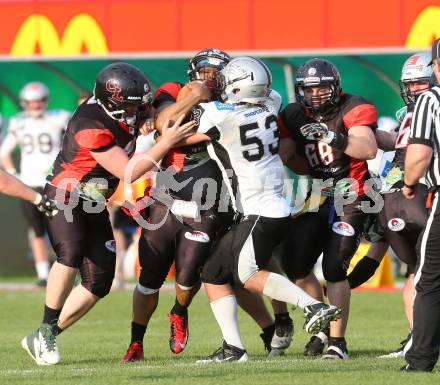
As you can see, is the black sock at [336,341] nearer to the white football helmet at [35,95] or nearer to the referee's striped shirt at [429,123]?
the referee's striped shirt at [429,123]

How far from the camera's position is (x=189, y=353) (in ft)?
27.3

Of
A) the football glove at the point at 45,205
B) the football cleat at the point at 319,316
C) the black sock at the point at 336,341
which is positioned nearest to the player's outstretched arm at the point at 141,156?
the football glove at the point at 45,205

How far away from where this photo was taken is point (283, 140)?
8.17m

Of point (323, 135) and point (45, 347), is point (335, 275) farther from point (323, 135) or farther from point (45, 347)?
point (45, 347)

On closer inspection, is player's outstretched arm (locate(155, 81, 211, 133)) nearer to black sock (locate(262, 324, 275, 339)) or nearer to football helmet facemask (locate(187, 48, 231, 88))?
football helmet facemask (locate(187, 48, 231, 88))

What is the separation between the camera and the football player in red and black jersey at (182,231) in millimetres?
7887

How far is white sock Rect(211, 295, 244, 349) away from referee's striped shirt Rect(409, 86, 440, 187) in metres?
1.49

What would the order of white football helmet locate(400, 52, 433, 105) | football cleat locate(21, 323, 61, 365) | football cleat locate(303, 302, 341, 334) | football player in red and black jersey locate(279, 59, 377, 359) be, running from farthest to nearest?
1. white football helmet locate(400, 52, 433, 105)
2. football player in red and black jersey locate(279, 59, 377, 359)
3. football cleat locate(21, 323, 61, 365)
4. football cleat locate(303, 302, 341, 334)

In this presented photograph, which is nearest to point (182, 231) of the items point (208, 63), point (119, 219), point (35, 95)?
point (208, 63)

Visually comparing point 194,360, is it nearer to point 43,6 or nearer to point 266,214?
point 266,214

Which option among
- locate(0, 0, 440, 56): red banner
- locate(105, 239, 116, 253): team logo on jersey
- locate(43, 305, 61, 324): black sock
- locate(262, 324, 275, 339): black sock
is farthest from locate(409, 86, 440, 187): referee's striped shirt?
locate(0, 0, 440, 56): red banner

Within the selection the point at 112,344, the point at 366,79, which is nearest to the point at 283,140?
the point at 112,344

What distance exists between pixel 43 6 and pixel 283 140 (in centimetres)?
831

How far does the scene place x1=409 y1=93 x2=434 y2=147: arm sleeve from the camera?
676 cm
